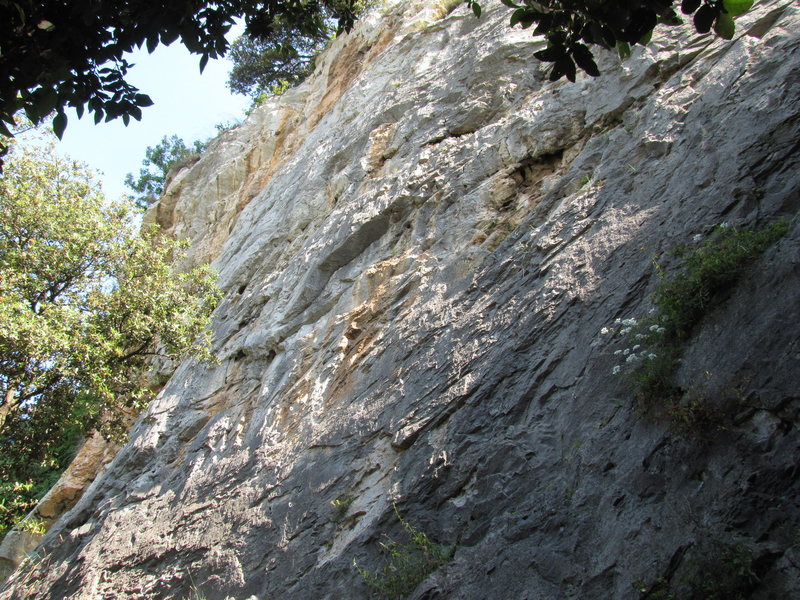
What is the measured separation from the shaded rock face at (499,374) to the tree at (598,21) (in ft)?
6.50

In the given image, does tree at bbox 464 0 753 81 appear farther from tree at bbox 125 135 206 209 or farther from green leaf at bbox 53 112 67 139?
tree at bbox 125 135 206 209

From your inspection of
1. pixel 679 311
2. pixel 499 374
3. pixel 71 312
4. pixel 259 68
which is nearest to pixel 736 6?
pixel 679 311

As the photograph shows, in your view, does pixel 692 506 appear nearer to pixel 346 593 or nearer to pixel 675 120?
pixel 346 593

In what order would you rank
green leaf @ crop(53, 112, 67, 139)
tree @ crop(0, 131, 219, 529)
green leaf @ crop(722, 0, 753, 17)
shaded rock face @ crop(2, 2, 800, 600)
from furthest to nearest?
tree @ crop(0, 131, 219, 529)
shaded rock face @ crop(2, 2, 800, 600)
green leaf @ crop(53, 112, 67, 139)
green leaf @ crop(722, 0, 753, 17)

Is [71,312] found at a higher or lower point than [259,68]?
lower

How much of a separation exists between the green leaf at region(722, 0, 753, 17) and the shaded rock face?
193cm

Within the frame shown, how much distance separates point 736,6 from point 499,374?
3.56 metres

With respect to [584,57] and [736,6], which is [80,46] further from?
[736,6]

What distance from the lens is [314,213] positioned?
41.4 feet

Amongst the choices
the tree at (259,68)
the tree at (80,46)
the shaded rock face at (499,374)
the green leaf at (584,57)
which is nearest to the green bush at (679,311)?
the shaded rock face at (499,374)

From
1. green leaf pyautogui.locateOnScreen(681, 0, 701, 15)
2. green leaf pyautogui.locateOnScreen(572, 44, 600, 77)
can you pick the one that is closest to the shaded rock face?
green leaf pyautogui.locateOnScreen(681, 0, 701, 15)

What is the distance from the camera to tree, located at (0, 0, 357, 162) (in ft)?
13.5

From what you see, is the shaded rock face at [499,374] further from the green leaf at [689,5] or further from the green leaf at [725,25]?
the green leaf at [689,5]

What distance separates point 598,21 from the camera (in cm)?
393
